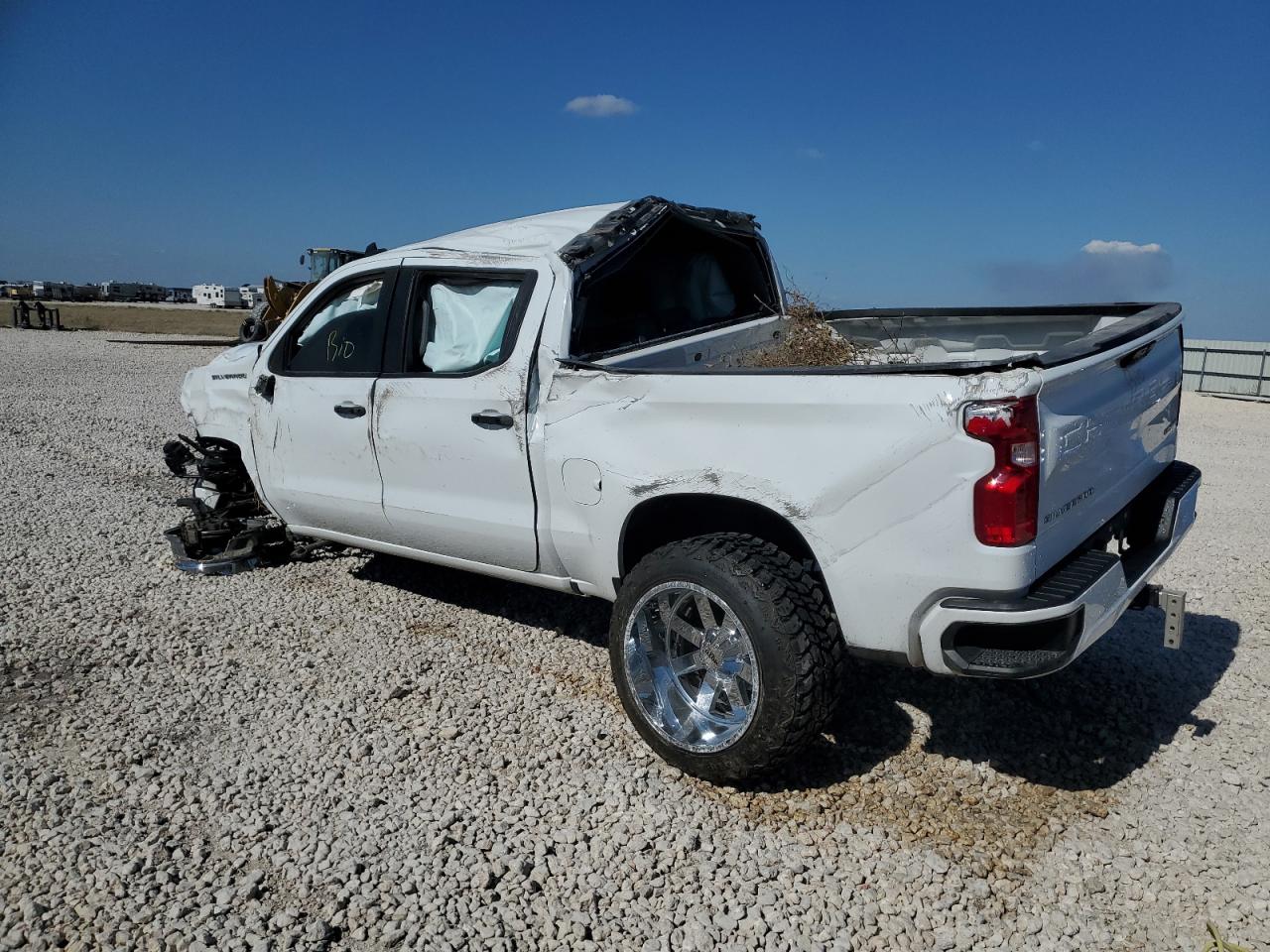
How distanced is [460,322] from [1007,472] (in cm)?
256

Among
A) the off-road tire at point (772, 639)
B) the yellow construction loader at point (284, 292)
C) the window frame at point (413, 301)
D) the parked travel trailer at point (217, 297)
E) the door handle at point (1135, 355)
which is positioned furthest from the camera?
the parked travel trailer at point (217, 297)

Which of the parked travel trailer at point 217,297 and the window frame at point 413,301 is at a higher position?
the parked travel trailer at point 217,297

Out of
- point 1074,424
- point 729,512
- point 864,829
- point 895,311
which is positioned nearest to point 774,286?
point 895,311

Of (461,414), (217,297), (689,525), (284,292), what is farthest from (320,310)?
(217,297)

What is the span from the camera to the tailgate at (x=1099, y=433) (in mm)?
2770

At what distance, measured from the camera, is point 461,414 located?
3.99 meters

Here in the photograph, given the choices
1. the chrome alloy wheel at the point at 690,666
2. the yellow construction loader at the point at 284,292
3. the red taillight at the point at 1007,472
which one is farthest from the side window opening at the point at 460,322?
the yellow construction loader at the point at 284,292

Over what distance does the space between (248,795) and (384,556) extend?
2.81 metres

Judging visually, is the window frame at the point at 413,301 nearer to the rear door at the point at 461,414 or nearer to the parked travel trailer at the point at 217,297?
the rear door at the point at 461,414

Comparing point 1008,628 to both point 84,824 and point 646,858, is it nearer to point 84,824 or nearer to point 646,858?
point 646,858

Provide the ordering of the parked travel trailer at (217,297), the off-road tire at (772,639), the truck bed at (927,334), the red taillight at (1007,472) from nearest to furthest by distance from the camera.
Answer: the red taillight at (1007,472)
the off-road tire at (772,639)
the truck bed at (927,334)
the parked travel trailer at (217,297)

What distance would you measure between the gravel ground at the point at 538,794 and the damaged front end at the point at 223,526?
15.5 inches

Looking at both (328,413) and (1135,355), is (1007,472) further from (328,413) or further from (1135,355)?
(328,413)

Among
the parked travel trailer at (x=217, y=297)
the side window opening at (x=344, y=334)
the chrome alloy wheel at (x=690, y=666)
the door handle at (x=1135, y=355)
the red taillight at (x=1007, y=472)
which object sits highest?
the parked travel trailer at (x=217, y=297)
